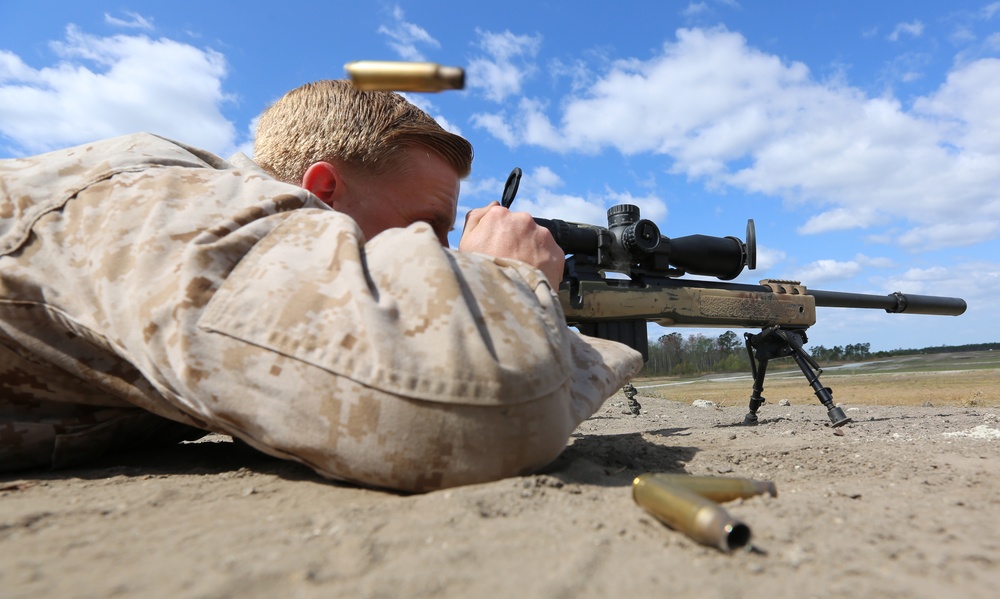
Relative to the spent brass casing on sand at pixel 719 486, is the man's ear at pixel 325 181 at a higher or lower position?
higher

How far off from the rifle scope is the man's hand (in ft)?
6.74

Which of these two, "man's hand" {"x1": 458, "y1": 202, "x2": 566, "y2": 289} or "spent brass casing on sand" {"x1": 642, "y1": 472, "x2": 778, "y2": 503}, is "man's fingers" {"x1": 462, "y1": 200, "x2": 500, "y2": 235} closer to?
"man's hand" {"x1": 458, "y1": 202, "x2": 566, "y2": 289}

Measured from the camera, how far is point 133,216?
1251mm

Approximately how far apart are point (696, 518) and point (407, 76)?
37.6 inches

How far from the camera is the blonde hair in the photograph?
214 centimetres

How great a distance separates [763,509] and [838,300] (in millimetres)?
5488

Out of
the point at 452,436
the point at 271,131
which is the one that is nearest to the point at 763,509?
the point at 452,436

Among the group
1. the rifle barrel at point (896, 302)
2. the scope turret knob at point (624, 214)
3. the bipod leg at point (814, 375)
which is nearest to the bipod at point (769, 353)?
the bipod leg at point (814, 375)

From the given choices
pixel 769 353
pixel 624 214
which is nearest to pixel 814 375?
pixel 769 353

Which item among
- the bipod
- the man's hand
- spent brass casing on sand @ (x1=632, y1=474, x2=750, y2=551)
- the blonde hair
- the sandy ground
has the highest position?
the blonde hair

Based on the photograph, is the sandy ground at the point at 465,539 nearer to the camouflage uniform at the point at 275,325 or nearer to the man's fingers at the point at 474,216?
the camouflage uniform at the point at 275,325

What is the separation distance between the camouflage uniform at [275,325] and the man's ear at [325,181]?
71cm

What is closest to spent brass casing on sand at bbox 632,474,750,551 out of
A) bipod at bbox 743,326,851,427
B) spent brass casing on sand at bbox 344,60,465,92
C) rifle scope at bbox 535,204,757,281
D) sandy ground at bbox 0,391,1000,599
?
sandy ground at bbox 0,391,1000,599

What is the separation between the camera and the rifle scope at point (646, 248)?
4.44m
